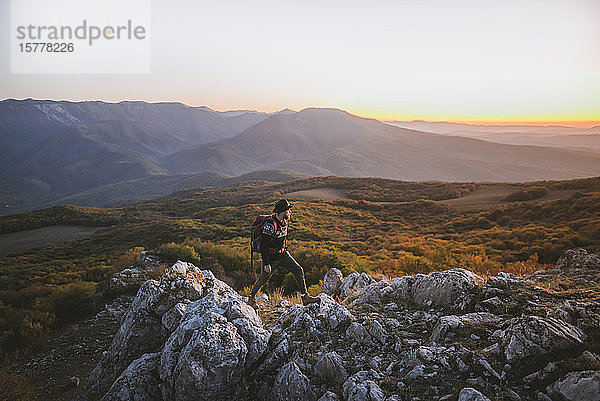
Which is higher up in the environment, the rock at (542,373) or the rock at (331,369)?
the rock at (542,373)

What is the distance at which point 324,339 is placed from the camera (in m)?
4.71

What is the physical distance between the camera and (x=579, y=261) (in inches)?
291

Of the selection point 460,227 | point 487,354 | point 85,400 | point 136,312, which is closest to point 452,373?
point 487,354

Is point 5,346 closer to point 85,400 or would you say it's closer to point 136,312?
point 85,400

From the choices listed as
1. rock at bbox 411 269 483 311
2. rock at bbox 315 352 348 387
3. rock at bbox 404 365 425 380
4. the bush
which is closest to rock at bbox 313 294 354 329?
rock at bbox 315 352 348 387

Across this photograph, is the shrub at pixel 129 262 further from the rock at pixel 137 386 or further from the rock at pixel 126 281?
the rock at pixel 137 386

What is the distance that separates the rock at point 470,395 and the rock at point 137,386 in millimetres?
4159

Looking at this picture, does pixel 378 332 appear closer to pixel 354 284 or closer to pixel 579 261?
pixel 354 284

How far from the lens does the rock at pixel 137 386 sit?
4.24 metres

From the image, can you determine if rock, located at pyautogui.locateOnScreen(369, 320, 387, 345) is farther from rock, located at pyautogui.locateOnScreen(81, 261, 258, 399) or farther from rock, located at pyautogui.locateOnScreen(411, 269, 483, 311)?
rock, located at pyautogui.locateOnScreen(81, 261, 258, 399)

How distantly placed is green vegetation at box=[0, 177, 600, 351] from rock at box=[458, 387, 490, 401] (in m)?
5.94

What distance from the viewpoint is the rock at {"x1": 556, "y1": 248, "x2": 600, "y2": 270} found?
7.10 meters

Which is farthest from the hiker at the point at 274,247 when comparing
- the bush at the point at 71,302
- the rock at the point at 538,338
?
the bush at the point at 71,302

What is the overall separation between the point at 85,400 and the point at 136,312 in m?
1.54
